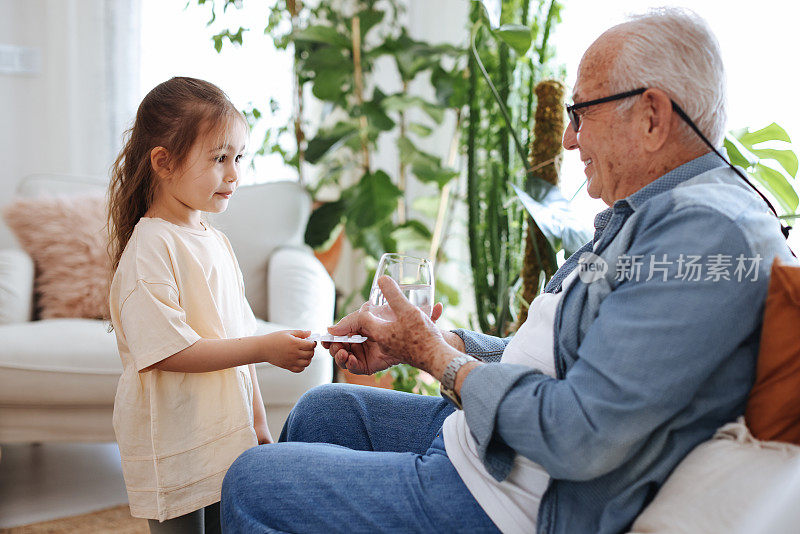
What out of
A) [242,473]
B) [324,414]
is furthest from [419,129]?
[242,473]

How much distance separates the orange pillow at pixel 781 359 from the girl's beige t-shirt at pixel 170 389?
0.89m

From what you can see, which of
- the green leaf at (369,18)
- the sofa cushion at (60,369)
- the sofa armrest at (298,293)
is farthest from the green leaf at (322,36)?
the sofa cushion at (60,369)

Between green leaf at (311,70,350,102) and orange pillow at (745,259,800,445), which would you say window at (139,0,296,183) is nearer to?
green leaf at (311,70,350,102)

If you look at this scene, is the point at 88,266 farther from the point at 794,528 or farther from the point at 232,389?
the point at 794,528

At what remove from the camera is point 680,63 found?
89 centimetres

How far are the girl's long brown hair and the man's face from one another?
68 centimetres

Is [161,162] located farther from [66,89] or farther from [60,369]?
[66,89]

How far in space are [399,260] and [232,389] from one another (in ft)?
1.48

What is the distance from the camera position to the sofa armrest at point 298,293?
2248 mm

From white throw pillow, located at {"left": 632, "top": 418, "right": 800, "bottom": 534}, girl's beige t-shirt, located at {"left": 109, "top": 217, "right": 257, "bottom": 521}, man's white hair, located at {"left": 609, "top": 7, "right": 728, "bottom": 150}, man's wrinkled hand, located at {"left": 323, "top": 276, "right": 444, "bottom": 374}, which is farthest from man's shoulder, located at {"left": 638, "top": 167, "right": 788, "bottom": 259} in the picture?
girl's beige t-shirt, located at {"left": 109, "top": 217, "right": 257, "bottom": 521}

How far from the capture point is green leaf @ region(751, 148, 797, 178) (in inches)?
56.9

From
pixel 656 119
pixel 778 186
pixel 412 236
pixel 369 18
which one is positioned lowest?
pixel 412 236

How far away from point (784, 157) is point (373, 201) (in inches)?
62.3

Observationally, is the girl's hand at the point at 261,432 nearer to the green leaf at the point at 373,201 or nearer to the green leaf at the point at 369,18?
the green leaf at the point at 373,201
